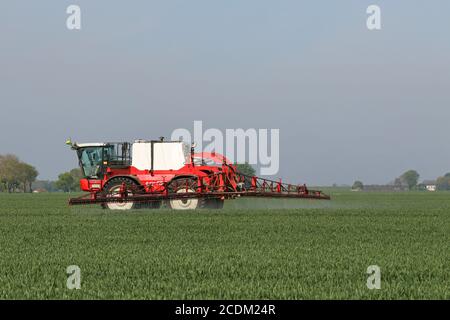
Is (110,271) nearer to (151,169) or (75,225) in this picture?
(75,225)

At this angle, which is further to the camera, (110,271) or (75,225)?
(75,225)

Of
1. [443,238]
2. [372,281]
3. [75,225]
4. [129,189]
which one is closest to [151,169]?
[129,189]

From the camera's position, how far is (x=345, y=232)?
18406 millimetres

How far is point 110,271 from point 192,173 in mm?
18931

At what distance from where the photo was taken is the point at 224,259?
12.4 meters

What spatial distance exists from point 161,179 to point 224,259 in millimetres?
17575

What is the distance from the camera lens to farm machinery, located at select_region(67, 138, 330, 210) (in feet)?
93.9

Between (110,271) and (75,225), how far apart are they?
9845mm

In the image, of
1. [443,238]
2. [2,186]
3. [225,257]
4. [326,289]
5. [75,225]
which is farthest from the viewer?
[2,186]

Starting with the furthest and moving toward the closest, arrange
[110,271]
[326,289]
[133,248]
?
[133,248]
[110,271]
[326,289]

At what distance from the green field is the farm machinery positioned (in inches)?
288

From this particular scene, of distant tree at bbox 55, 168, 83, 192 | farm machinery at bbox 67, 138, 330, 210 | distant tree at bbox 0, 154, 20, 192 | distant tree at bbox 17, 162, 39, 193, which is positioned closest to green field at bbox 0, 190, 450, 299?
farm machinery at bbox 67, 138, 330, 210

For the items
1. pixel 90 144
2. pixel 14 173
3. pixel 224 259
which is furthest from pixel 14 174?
pixel 224 259

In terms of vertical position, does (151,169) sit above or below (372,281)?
above
